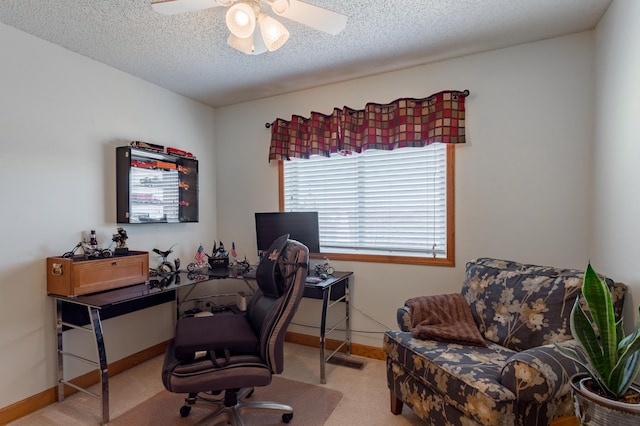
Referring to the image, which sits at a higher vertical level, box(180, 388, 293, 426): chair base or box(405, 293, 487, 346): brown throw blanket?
box(405, 293, 487, 346): brown throw blanket

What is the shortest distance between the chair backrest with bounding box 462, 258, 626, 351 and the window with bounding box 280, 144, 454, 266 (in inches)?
19.7

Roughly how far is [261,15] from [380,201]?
6.08ft

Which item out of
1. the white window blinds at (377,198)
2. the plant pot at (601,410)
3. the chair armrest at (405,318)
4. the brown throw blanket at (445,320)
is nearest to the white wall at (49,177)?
the white window blinds at (377,198)

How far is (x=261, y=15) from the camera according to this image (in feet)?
5.36

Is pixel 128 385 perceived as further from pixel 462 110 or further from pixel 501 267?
pixel 462 110

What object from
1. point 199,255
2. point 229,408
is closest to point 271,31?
point 229,408

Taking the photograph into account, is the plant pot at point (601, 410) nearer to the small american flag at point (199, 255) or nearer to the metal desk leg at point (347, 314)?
the metal desk leg at point (347, 314)

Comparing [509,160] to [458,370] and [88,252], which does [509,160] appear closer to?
[458,370]

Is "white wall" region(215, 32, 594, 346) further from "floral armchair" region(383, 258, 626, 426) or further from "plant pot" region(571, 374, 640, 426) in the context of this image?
"plant pot" region(571, 374, 640, 426)

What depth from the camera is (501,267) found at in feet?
7.52

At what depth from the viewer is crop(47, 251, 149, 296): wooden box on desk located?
2.20 metres

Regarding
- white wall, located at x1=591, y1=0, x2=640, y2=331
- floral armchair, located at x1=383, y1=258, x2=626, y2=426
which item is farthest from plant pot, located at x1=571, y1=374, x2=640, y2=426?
white wall, located at x1=591, y1=0, x2=640, y2=331

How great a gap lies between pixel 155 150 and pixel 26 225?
109 cm

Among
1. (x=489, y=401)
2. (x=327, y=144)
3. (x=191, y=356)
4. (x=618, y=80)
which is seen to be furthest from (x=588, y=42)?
(x=191, y=356)
